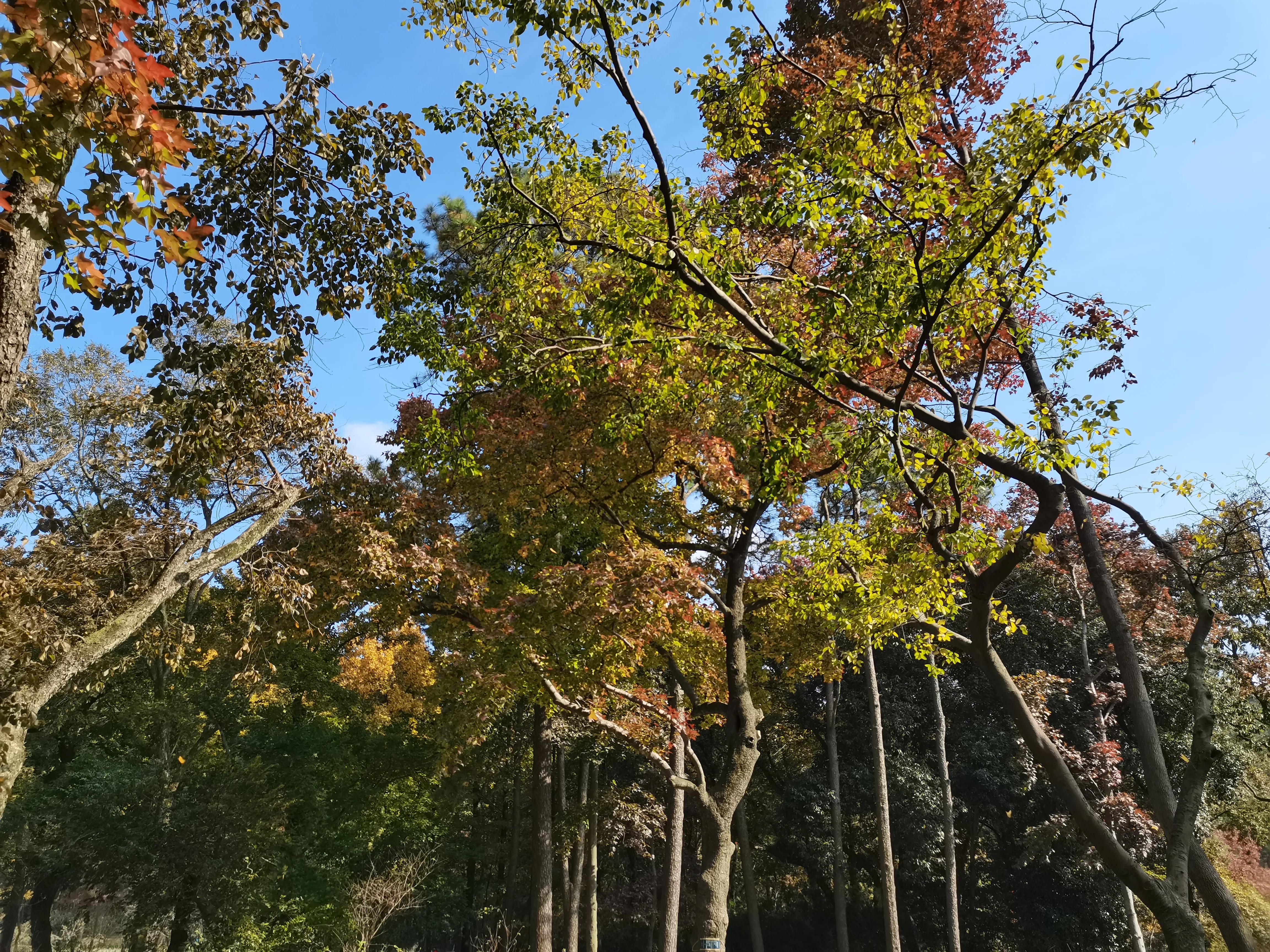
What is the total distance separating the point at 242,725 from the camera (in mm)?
16844

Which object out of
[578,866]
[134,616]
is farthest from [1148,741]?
[578,866]

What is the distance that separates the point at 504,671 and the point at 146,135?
6245mm

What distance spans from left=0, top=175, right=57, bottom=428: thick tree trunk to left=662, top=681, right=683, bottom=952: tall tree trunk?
10105 millimetres

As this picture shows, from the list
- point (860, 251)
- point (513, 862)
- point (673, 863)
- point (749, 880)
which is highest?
point (860, 251)

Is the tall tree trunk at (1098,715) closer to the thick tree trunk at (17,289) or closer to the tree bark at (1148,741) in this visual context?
the tree bark at (1148,741)

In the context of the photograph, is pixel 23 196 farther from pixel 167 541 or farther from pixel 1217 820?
pixel 1217 820

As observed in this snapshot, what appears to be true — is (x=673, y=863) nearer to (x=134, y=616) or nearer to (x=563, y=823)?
(x=563, y=823)

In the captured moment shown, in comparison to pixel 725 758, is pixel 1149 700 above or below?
above

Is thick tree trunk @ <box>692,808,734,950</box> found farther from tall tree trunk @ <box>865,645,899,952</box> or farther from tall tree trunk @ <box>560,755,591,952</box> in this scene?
tall tree trunk @ <box>560,755,591,952</box>

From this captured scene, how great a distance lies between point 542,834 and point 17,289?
1362cm

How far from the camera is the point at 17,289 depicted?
3.13 m

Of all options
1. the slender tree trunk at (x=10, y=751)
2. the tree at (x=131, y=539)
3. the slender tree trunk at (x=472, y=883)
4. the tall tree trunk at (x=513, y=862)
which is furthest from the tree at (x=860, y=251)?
the slender tree trunk at (x=472, y=883)

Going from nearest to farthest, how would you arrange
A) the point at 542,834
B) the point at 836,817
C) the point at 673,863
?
the point at 673,863
the point at 542,834
the point at 836,817

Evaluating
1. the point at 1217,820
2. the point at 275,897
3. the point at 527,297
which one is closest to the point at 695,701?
the point at 527,297
